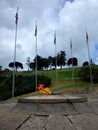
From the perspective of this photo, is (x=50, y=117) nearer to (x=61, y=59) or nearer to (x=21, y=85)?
(x=21, y=85)

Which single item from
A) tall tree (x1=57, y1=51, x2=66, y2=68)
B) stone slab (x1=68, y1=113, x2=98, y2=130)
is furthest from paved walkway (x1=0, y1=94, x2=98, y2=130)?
tall tree (x1=57, y1=51, x2=66, y2=68)

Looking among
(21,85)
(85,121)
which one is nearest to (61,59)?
(21,85)

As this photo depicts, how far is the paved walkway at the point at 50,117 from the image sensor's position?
4.78m

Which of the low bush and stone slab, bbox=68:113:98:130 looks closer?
stone slab, bbox=68:113:98:130

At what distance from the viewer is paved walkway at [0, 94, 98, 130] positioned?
188 inches

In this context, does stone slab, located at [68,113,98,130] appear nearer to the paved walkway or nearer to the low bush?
the paved walkway

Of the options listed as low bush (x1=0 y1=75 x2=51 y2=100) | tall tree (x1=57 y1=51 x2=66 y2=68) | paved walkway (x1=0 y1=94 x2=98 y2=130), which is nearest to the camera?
paved walkway (x1=0 y1=94 x2=98 y2=130)

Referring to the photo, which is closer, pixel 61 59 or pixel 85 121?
pixel 85 121

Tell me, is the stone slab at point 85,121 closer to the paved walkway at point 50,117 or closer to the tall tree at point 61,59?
the paved walkway at point 50,117

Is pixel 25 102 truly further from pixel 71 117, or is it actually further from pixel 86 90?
pixel 86 90

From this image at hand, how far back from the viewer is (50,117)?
16.3ft

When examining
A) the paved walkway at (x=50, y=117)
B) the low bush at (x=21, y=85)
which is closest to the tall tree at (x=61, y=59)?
the low bush at (x=21, y=85)

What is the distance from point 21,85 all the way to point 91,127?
29.0 metres

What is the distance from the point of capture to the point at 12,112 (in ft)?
18.3
